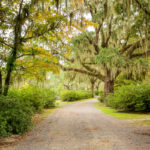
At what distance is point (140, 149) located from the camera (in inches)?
155

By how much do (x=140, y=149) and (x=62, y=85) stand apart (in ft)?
125

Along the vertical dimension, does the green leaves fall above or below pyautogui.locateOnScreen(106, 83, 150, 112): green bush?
above

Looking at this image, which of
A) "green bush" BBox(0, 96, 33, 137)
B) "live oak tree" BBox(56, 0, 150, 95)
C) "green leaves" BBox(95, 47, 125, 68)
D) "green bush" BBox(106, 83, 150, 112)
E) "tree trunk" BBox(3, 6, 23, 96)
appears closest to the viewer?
"green bush" BBox(0, 96, 33, 137)

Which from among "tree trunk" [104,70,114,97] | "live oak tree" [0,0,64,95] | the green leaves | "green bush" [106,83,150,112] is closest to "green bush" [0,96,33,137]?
"live oak tree" [0,0,64,95]

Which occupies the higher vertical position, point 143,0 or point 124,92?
point 143,0

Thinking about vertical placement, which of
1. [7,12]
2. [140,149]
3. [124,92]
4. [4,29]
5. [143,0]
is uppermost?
[143,0]

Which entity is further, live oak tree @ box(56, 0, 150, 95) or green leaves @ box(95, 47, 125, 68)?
live oak tree @ box(56, 0, 150, 95)

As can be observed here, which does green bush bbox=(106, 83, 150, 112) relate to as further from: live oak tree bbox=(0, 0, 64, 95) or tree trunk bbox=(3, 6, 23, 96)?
tree trunk bbox=(3, 6, 23, 96)

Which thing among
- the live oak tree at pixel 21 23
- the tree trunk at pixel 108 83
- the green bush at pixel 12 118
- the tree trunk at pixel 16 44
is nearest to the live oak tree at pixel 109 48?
the tree trunk at pixel 108 83

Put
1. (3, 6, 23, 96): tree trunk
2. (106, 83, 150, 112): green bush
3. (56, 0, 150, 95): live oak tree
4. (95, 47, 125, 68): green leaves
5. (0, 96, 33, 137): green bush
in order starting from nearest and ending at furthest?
(0, 96, 33, 137): green bush → (3, 6, 23, 96): tree trunk → (106, 83, 150, 112): green bush → (95, 47, 125, 68): green leaves → (56, 0, 150, 95): live oak tree

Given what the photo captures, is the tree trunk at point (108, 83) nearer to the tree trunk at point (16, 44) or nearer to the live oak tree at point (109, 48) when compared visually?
the live oak tree at point (109, 48)

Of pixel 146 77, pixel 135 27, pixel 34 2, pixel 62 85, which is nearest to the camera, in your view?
pixel 34 2

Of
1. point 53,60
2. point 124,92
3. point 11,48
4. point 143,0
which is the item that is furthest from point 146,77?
point 11,48

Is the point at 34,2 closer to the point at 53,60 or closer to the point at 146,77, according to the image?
the point at 53,60
